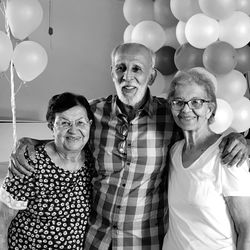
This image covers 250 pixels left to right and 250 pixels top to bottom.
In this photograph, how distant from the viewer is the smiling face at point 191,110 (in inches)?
56.2

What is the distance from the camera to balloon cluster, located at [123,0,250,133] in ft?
7.27

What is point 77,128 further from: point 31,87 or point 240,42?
point 31,87

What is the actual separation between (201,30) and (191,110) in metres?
0.94

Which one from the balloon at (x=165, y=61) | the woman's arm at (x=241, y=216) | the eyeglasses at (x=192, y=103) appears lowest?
the woman's arm at (x=241, y=216)

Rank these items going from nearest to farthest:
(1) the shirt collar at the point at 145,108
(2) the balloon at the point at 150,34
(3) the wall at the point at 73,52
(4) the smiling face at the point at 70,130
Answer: (4) the smiling face at the point at 70,130 < (1) the shirt collar at the point at 145,108 < (2) the balloon at the point at 150,34 < (3) the wall at the point at 73,52

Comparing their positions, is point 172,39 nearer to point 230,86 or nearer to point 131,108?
point 230,86

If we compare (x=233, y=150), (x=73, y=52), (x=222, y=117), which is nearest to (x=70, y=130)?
(x=233, y=150)

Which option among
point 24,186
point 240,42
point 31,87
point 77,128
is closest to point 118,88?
point 77,128

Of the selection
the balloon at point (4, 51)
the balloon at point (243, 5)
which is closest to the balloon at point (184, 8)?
the balloon at point (243, 5)

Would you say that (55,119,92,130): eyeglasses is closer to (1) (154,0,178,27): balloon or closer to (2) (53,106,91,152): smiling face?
(2) (53,106,91,152): smiling face

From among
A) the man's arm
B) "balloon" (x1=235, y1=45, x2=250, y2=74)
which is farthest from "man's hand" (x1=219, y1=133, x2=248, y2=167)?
"balloon" (x1=235, y1=45, x2=250, y2=74)

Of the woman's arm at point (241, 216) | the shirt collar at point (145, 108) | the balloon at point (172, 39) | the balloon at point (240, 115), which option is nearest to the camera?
the woman's arm at point (241, 216)

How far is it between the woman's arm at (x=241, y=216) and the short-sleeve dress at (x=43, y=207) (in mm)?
604

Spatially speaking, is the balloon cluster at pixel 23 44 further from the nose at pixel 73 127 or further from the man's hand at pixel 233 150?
the man's hand at pixel 233 150
